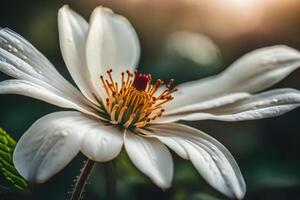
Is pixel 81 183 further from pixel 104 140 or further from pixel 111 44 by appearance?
pixel 111 44

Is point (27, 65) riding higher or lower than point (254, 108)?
higher

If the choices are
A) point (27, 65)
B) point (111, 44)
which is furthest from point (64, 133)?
point (111, 44)

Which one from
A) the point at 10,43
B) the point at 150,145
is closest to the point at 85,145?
the point at 150,145

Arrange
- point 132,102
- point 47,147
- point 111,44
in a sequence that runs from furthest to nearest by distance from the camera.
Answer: point 111,44, point 132,102, point 47,147

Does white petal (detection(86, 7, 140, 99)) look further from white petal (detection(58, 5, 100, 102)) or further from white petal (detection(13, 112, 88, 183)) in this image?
white petal (detection(13, 112, 88, 183))

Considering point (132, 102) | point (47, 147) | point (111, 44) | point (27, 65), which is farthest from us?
point (111, 44)

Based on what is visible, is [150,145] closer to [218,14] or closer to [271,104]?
[271,104]
